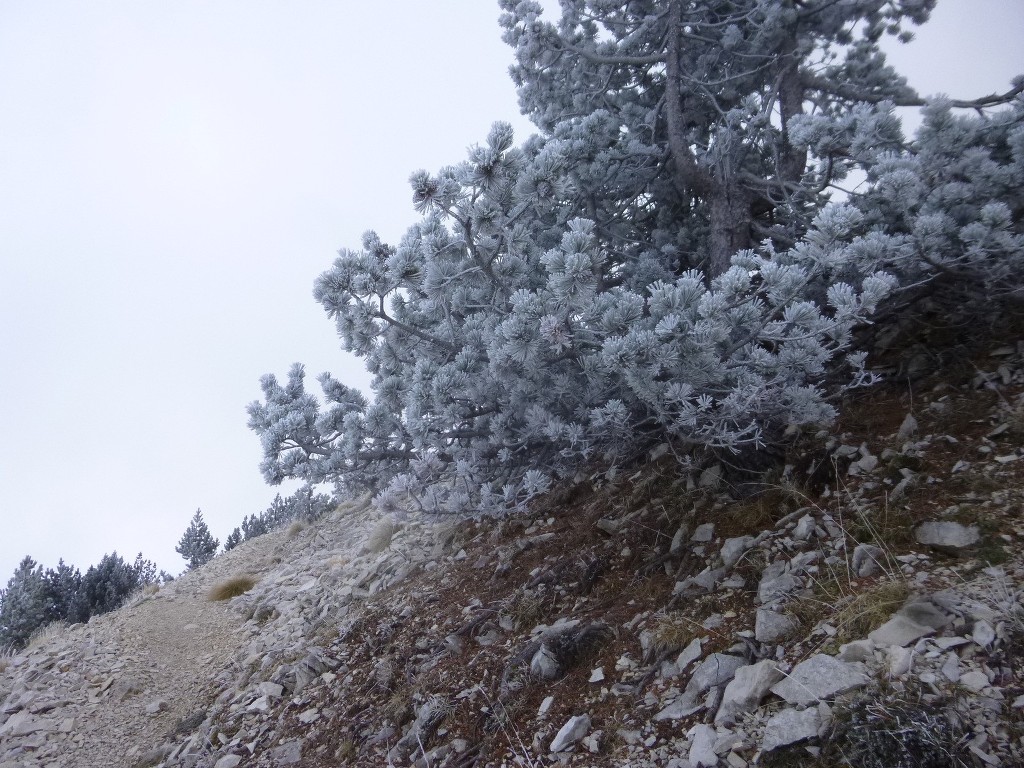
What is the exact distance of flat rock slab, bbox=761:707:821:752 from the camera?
6.87 ft

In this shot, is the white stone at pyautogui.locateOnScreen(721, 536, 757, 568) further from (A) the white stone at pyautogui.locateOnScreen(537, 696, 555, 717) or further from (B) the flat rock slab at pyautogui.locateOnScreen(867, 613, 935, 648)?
(A) the white stone at pyautogui.locateOnScreen(537, 696, 555, 717)

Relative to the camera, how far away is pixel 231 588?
784 centimetres

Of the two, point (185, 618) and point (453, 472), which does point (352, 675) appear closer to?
point (453, 472)

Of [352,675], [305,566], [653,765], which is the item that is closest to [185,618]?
[305,566]

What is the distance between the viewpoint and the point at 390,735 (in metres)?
3.50

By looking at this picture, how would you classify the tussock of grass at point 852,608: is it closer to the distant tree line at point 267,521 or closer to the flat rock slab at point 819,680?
the flat rock slab at point 819,680

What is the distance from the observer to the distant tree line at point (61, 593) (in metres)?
9.66

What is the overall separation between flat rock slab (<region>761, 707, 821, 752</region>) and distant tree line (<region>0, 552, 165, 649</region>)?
34.7 feet

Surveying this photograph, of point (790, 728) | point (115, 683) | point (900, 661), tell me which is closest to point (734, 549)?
point (900, 661)

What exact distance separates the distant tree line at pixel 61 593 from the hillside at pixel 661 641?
13.8ft

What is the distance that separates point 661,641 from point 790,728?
3.26ft

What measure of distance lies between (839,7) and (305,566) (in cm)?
854

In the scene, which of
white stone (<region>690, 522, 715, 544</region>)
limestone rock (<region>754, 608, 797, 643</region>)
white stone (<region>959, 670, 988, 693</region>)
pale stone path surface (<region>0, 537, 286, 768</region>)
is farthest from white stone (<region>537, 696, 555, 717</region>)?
pale stone path surface (<region>0, 537, 286, 768</region>)

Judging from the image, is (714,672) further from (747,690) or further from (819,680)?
(819,680)
